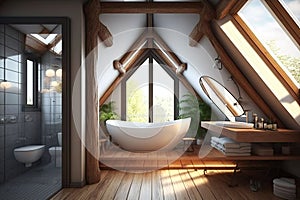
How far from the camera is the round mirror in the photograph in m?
4.57

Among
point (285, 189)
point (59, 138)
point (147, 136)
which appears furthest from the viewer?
point (147, 136)

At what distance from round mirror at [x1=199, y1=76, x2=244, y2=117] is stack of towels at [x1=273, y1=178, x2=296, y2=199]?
152 cm

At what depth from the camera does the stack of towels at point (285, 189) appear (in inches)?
117

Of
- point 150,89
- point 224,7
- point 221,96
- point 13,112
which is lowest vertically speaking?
point 13,112

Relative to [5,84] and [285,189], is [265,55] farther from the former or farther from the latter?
[5,84]

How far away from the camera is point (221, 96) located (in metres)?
4.95

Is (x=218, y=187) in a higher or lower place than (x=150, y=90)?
lower

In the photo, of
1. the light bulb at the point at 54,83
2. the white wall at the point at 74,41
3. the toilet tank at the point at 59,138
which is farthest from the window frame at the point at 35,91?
the white wall at the point at 74,41

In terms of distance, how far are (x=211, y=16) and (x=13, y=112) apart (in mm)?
2891

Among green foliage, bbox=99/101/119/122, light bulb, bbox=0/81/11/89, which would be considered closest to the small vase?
green foliage, bbox=99/101/119/122

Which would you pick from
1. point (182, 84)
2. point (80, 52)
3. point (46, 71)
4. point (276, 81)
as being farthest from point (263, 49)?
point (182, 84)

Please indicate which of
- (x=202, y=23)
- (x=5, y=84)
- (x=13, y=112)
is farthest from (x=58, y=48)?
(x=202, y=23)

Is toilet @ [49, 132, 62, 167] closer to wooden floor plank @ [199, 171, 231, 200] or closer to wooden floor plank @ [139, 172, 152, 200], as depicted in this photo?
wooden floor plank @ [139, 172, 152, 200]

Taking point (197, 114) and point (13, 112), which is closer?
point (13, 112)
